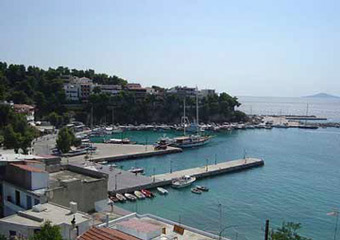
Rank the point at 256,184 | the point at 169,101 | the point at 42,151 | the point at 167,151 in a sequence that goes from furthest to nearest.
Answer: the point at 169,101
the point at 167,151
the point at 42,151
the point at 256,184

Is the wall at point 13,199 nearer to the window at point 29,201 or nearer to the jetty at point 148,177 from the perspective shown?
the window at point 29,201

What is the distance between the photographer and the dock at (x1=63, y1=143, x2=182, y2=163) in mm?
44656

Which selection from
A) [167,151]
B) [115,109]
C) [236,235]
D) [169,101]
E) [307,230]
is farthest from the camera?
[169,101]

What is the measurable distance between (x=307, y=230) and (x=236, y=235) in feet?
18.2

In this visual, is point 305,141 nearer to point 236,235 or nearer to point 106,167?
point 106,167

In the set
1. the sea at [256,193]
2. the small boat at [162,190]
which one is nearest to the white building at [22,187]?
the sea at [256,193]

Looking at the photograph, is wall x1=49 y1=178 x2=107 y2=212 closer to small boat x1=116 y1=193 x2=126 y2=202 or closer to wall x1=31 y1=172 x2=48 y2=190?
wall x1=31 y1=172 x2=48 y2=190

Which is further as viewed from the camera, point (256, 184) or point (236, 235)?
point (256, 184)

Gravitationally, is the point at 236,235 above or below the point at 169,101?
below

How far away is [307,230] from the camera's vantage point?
25.8 metres

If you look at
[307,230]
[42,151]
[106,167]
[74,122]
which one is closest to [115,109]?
[74,122]

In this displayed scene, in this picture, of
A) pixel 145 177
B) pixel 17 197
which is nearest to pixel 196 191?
pixel 145 177

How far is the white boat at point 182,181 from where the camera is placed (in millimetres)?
34625

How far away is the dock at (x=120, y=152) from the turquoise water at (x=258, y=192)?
1.43 meters
